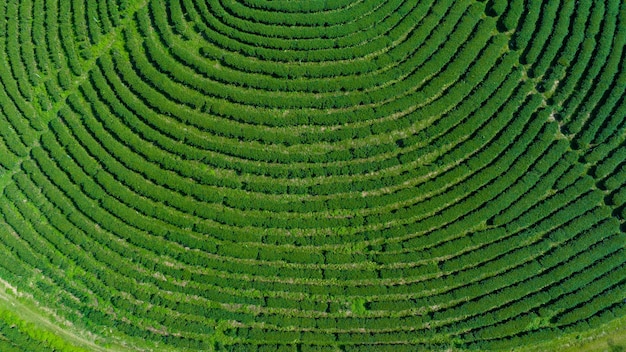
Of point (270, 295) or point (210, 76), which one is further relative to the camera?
point (210, 76)

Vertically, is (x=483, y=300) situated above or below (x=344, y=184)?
below

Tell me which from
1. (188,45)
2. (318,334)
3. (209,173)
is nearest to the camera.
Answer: (318,334)

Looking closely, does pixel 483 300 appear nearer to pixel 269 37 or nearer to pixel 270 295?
pixel 270 295

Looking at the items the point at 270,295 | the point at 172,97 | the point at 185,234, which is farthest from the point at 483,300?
the point at 172,97

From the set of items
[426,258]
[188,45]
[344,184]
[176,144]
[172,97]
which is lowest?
[426,258]

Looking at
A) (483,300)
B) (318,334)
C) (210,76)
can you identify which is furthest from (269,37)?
(483,300)

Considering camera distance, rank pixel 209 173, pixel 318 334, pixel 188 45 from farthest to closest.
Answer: pixel 188 45 → pixel 209 173 → pixel 318 334
